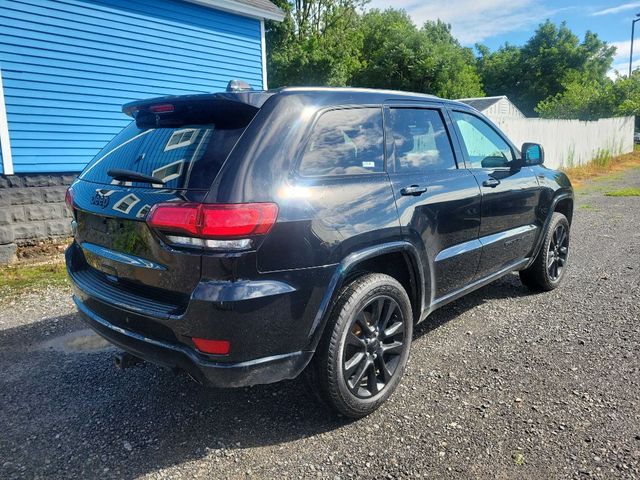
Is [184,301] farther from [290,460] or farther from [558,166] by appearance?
[558,166]

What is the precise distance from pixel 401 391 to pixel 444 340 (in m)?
0.86

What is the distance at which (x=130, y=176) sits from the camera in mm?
2441

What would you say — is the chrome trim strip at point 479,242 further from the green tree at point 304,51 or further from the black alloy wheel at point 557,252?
the green tree at point 304,51

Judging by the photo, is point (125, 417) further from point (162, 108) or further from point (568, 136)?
point (568, 136)

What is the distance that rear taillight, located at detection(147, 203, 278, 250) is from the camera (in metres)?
2.11

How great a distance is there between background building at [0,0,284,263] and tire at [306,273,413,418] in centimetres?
567

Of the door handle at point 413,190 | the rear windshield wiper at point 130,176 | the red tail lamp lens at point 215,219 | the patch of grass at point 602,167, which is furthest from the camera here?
the patch of grass at point 602,167

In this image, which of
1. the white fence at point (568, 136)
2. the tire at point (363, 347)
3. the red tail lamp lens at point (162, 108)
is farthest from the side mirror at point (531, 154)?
the white fence at point (568, 136)

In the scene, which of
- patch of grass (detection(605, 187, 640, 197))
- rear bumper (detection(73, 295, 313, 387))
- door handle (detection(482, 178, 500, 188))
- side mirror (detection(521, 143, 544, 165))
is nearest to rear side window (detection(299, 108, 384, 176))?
rear bumper (detection(73, 295, 313, 387))

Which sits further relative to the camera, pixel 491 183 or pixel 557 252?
pixel 557 252

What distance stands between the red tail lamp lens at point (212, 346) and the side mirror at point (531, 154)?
123 inches

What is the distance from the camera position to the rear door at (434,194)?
2.94m

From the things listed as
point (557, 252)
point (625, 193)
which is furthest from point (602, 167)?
point (557, 252)

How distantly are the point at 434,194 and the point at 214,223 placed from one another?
1.60 metres
